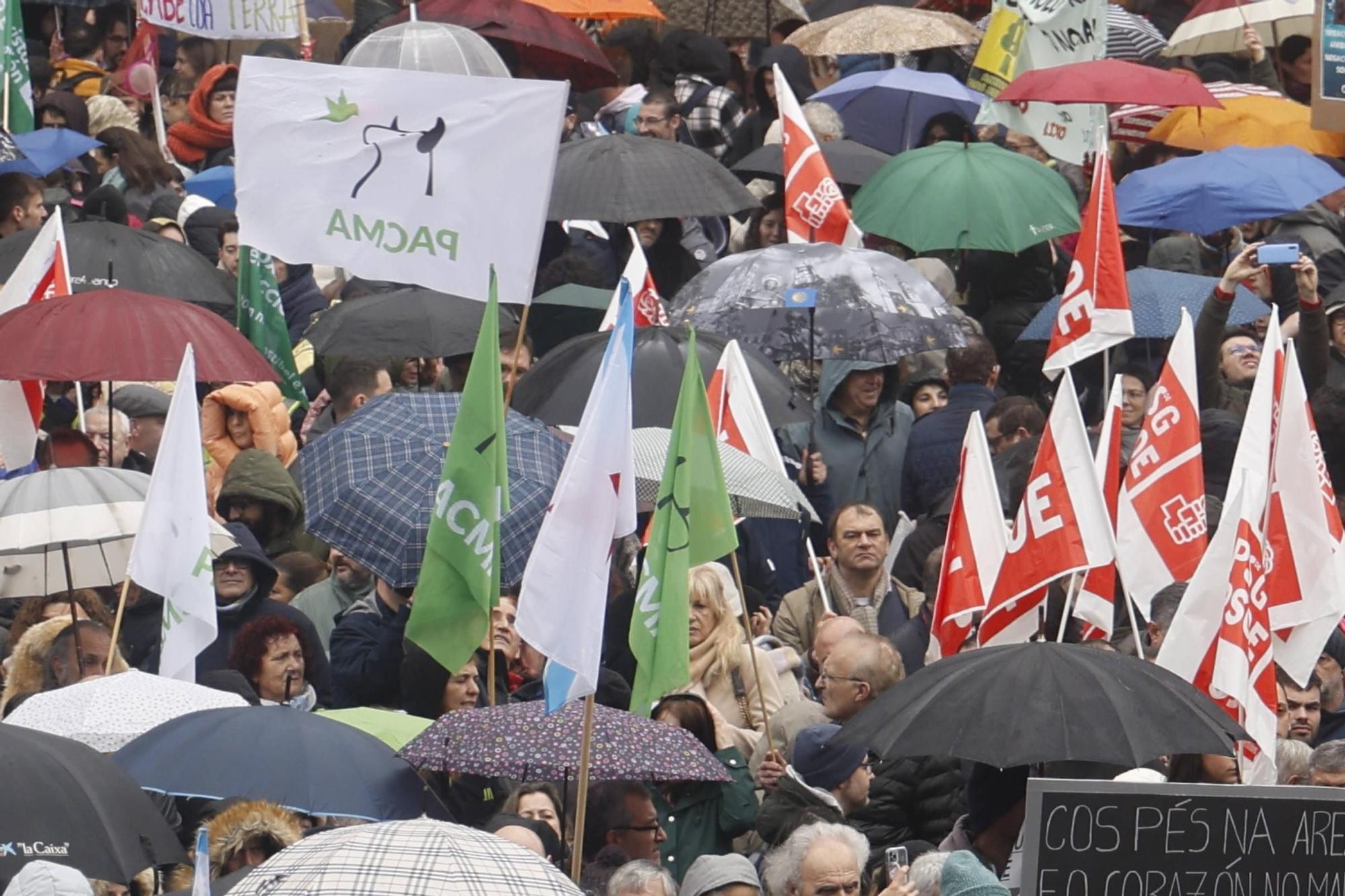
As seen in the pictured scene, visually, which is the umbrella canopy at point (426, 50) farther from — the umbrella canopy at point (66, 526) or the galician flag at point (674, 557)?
the galician flag at point (674, 557)

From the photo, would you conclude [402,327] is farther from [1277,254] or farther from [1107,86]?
[1107,86]

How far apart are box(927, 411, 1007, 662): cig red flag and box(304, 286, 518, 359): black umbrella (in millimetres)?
2967

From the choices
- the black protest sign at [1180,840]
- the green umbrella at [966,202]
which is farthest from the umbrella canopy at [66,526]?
the green umbrella at [966,202]

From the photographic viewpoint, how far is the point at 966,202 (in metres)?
13.7

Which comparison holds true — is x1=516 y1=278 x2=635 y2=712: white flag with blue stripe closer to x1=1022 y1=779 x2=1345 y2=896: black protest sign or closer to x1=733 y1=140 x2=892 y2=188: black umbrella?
x1=1022 y1=779 x2=1345 y2=896: black protest sign

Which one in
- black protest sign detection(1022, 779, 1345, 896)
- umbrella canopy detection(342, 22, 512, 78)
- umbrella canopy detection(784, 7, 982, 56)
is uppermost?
black protest sign detection(1022, 779, 1345, 896)

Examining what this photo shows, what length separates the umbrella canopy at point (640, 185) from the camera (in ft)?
43.5

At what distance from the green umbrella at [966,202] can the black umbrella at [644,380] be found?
2.88 m

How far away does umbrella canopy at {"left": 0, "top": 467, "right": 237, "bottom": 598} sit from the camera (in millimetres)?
8969

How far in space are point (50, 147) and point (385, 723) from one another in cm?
812

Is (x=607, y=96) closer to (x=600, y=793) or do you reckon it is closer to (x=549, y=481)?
(x=549, y=481)

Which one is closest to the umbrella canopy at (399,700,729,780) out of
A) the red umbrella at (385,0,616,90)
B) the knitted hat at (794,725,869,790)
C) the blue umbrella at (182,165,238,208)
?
the knitted hat at (794,725,869,790)

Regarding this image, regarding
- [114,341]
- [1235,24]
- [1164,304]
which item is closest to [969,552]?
[114,341]

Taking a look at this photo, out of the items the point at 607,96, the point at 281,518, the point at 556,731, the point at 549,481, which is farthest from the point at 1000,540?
the point at 607,96
